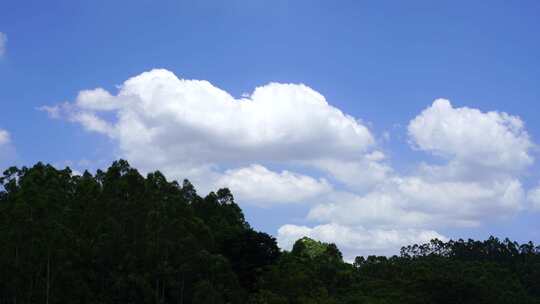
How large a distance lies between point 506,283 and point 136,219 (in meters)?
43.6

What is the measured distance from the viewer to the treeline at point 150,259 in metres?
42.2

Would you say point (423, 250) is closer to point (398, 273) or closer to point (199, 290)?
point (398, 273)

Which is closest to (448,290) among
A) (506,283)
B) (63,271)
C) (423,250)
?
(506,283)

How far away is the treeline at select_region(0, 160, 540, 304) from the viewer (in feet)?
139

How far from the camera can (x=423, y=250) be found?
11250 cm

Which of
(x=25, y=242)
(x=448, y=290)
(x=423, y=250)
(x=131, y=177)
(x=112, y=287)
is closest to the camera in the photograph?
(x=25, y=242)

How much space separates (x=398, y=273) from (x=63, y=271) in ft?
103

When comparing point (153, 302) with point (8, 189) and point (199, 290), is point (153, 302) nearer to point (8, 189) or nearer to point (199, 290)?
point (199, 290)

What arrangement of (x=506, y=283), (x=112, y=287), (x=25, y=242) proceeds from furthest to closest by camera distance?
(x=506, y=283)
(x=112, y=287)
(x=25, y=242)

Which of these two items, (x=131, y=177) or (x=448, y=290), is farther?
(x=448, y=290)

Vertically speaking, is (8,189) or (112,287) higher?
(8,189)

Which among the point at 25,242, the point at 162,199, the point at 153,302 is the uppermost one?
the point at 162,199

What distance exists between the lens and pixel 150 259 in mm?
47906

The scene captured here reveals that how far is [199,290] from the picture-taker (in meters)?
46.9
